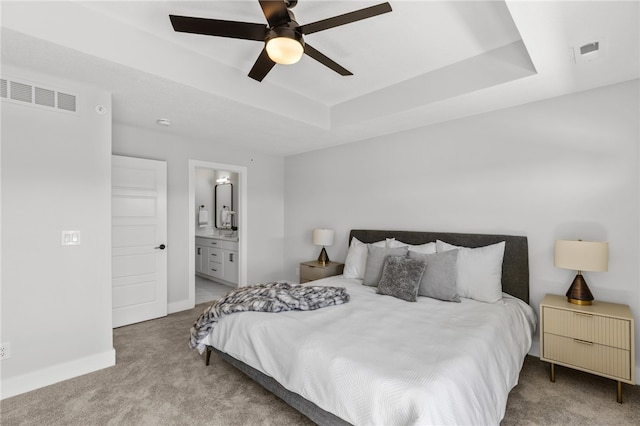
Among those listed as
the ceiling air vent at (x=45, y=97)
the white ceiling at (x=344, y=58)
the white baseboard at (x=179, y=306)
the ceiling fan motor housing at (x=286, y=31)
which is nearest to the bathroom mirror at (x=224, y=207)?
the white baseboard at (x=179, y=306)

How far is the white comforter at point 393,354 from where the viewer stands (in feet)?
4.79

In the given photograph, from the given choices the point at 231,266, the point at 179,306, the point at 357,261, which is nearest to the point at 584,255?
the point at 357,261

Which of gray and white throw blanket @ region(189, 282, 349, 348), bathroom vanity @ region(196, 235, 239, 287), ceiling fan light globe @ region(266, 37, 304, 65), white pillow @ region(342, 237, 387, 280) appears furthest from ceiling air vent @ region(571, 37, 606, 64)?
bathroom vanity @ region(196, 235, 239, 287)

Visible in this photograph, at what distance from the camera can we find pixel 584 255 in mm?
2432

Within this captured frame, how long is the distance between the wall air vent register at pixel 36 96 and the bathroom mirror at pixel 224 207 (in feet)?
13.0

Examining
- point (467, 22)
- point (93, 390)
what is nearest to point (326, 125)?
point (467, 22)

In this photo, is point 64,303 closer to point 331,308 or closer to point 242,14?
point 331,308

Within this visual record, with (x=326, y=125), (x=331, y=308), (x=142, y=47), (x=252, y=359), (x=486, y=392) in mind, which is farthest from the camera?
(x=326, y=125)

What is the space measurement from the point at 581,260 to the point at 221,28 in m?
3.01

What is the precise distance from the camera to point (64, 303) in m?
2.58

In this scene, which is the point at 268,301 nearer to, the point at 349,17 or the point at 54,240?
the point at 54,240

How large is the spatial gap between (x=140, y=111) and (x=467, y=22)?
3074 mm

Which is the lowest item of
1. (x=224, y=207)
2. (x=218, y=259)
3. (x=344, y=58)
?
(x=218, y=259)

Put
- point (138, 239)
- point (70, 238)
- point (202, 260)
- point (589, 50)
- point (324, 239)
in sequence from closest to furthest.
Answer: point (589, 50), point (70, 238), point (138, 239), point (324, 239), point (202, 260)
